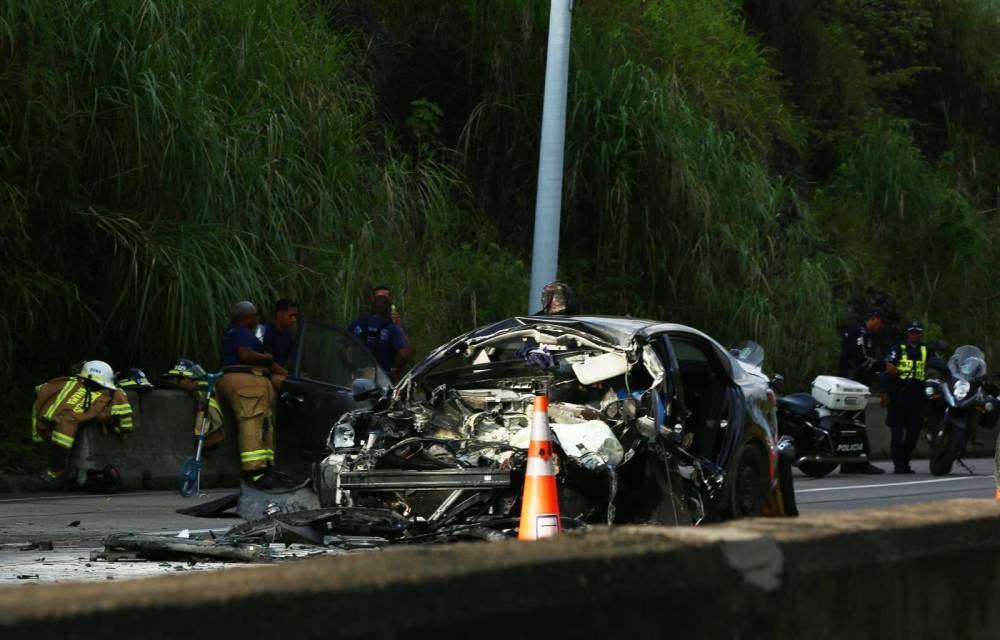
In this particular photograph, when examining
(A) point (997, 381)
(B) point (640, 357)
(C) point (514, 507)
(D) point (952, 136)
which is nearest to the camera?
(C) point (514, 507)

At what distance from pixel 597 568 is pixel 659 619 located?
272 mm

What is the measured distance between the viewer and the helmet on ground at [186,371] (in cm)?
1497

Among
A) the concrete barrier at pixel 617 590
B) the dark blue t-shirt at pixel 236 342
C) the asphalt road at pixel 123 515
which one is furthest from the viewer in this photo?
the dark blue t-shirt at pixel 236 342

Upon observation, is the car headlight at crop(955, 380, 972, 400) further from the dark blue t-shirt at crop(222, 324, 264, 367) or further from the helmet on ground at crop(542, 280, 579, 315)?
the helmet on ground at crop(542, 280, 579, 315)

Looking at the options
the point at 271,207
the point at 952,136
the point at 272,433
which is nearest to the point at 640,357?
the point at 272,433

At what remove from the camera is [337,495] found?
9148mm

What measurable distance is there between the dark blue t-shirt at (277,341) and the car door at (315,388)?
205 centimetres

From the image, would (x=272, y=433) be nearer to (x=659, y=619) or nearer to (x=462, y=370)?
(x=462, y=370)

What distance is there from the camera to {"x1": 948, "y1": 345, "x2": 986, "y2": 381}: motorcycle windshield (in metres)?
19.7

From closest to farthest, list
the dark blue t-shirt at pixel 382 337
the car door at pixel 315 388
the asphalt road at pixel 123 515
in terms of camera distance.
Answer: the asphalt road at pixel 123 515 < the car door at pixel 315 388 < the dark blue t-shirt at pixel 382 337

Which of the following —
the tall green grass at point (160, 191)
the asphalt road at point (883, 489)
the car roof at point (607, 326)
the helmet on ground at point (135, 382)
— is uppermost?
the tall green grass at point (160, 191)

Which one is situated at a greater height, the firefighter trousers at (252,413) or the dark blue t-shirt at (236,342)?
the dark blue t-shirt at (236,342)

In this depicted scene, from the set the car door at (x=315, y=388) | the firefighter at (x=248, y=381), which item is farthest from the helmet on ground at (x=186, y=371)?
the car door at (x=315, y=388)

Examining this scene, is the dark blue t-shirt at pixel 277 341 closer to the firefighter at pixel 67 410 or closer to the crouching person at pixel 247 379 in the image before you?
the crouching person at pixel 247 379
